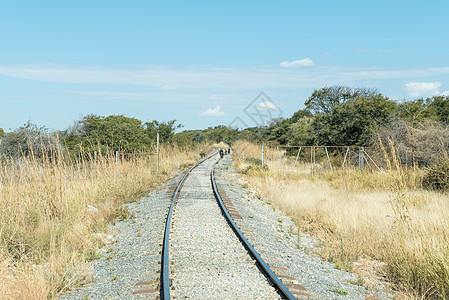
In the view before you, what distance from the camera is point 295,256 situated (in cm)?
743

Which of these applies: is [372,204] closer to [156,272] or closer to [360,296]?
[360,296]

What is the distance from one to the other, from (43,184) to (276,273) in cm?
590

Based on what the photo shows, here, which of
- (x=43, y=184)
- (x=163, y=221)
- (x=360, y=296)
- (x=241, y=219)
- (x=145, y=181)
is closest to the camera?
(x=360, y=296)

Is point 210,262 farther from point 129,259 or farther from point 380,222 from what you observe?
point 380,222

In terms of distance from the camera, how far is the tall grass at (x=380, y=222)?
5715 millimetres

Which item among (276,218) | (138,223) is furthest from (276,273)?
(276,218)

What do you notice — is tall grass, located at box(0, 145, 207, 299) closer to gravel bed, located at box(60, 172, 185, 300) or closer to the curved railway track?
gravel bed, located at box(60, 172, 185, 300)

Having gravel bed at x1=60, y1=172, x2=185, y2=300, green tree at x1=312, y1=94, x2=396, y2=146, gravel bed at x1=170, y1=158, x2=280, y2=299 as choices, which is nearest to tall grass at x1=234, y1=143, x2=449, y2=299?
gravel bed at x1=170, y1=158, x2=280, y2=299

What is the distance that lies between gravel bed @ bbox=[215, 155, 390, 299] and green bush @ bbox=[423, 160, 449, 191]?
20.2 ft

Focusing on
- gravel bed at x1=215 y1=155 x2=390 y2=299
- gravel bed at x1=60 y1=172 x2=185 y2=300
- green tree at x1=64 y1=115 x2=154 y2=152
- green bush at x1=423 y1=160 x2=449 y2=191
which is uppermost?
green tree at x1=64 y1=115 x2=154 y2=152

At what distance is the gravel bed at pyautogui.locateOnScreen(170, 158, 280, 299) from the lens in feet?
16.8

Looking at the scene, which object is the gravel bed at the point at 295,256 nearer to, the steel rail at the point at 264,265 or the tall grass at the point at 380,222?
the steel rail at the point at 264,265

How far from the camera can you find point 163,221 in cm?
934

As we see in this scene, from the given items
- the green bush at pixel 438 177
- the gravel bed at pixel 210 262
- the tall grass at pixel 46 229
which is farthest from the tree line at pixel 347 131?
the gravel bed at pixel 210 262
